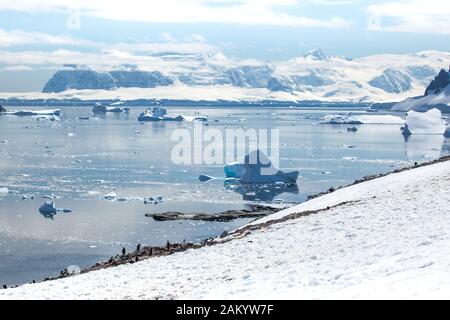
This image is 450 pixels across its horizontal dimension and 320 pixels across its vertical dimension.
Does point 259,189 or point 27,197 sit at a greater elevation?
point 27,197

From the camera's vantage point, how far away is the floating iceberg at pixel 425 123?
363ft

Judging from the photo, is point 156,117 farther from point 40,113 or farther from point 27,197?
point 27,197

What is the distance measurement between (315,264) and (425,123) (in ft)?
331

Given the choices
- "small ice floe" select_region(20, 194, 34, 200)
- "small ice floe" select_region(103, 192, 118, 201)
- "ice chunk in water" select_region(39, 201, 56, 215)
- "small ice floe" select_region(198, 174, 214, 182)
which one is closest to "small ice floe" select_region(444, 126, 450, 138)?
"small ice floe" select_region(198, 174, 214, 182)

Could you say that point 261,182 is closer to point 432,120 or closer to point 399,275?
point 399,275

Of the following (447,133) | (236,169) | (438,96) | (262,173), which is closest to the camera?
(262,173)

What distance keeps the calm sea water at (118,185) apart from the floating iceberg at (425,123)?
16.4ft

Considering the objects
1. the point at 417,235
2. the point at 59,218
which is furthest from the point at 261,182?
the point at 417,235

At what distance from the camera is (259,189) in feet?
170

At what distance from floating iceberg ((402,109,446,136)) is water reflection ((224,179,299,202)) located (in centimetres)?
5945

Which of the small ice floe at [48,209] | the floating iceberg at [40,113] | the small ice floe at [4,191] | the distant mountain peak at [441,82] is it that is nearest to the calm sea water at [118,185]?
the small ice floe at [4,191]

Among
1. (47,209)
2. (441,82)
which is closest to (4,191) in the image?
(47,209)

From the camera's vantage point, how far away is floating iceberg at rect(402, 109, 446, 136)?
363ft
